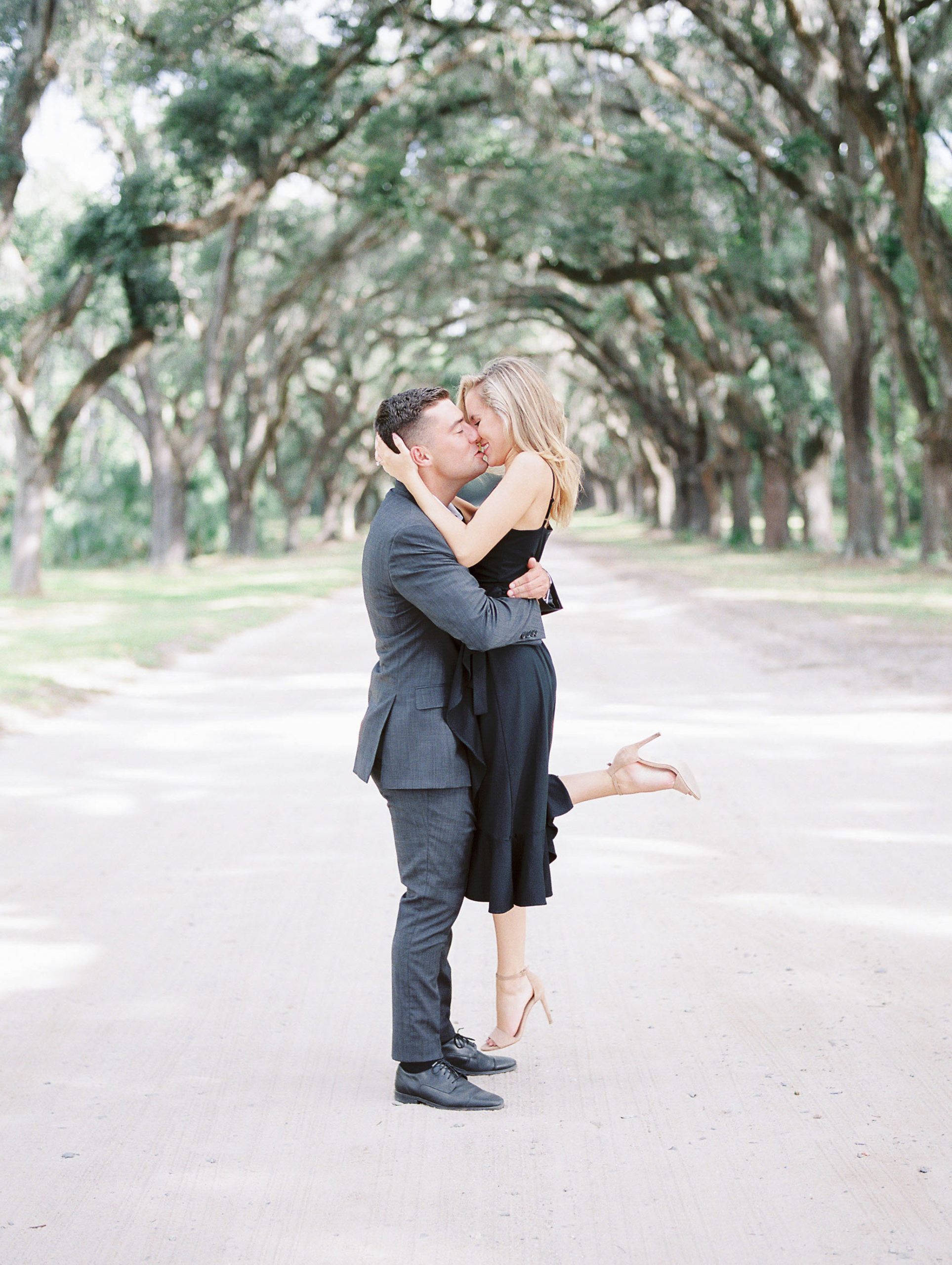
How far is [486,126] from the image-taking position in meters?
25.0

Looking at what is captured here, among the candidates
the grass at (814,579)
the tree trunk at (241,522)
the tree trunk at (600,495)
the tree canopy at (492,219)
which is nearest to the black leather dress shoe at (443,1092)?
the grass at (814,579)

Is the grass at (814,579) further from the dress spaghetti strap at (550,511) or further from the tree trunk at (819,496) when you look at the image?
the dress spaghetti strap at (550,511)

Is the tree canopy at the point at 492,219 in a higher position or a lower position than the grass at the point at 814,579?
higher

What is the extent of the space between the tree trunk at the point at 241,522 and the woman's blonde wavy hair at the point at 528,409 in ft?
107

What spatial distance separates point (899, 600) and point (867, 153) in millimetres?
8087

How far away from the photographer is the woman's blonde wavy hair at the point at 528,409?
3654mm

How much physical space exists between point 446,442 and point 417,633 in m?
0.52

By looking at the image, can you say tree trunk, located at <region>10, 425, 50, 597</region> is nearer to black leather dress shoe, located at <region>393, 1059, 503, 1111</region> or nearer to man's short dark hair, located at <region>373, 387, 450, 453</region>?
man's short dark hair, located at <region>373, 387, 450, 453</region>

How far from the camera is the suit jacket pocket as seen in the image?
3631 mm

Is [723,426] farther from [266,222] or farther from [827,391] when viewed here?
[266,222]

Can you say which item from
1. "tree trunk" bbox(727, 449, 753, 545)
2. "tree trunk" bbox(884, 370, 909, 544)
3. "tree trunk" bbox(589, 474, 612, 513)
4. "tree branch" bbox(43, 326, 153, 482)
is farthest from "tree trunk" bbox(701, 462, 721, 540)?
"tree trunk" bbox(589, 474, 612, 513)

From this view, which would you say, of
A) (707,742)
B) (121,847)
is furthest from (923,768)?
(121,847)

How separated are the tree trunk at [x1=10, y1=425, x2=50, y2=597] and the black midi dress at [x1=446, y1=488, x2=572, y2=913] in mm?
19190

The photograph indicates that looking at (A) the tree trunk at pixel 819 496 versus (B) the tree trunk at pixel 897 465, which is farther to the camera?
Answer: (B) the tree trunk at pixel 897 465
